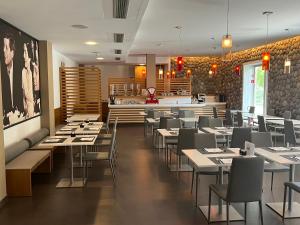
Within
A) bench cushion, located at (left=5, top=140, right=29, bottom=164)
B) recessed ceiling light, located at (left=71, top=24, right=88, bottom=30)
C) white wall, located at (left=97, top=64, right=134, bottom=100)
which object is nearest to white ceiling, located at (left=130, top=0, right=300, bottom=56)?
recessed ceiling light, located at (left=71, top=24, right=88, bottom=30)

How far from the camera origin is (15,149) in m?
5.42

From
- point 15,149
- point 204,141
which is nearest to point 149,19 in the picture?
point 204,141

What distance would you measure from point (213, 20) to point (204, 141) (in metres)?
3.24

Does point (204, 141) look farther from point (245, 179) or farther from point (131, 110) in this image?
point (131, 110)

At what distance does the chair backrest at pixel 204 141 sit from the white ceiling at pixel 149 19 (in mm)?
2199

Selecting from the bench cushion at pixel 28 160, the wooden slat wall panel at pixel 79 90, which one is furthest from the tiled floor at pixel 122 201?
the wooden slat wall panel at pixel 79 90

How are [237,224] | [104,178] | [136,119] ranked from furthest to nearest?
[136,119] < [104,178] < [237,224]

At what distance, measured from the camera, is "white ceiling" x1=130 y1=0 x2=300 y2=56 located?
5.68 meters

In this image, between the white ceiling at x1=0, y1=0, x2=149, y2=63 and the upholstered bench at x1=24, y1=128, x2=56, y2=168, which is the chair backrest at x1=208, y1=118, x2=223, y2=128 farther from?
the upholstered bench at x1=24, y1=128, x2=56, y2=168

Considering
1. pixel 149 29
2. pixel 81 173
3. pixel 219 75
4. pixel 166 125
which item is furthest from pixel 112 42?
pixel 219 75

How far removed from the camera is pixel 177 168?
6195 millimetres

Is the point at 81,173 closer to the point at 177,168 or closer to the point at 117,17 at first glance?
the point at 177,168

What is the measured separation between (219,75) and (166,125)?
9.82 meters

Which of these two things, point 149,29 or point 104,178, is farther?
point 149,29
